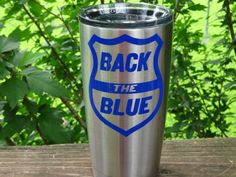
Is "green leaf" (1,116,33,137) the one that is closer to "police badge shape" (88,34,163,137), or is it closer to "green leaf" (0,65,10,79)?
"green leaf" (0,65,10,79)

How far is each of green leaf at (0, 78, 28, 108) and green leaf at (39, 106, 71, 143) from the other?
0.13 meters

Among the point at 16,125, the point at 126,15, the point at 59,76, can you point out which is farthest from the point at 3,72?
the point at 59,76

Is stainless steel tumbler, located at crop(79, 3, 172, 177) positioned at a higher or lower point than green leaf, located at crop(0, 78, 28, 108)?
higher

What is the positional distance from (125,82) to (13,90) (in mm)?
344

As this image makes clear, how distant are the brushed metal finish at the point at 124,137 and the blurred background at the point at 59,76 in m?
0.26

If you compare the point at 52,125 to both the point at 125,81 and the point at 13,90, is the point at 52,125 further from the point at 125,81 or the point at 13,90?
the point at 125,81

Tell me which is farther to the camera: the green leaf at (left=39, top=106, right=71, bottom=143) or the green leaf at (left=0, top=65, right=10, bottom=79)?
the green leaf at (left=39, top=106, right=71, bottom=143)

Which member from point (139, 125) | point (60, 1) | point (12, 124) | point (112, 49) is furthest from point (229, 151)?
point (60, 1)

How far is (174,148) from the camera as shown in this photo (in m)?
0.83

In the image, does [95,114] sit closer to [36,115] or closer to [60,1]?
[36,115]

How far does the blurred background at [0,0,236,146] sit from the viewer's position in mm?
888

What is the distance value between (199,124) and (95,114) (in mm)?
776

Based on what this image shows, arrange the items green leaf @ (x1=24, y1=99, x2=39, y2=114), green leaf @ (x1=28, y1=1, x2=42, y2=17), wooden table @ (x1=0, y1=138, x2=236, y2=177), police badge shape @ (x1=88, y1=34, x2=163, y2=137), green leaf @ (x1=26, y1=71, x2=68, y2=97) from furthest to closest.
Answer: green leaf @ (x1=28, y1=1, x2=42, y2=17), green leaf @ (x1=24, y1=99, x2=39, y2=114), green leaf @ (x1=26, y1=71, x2=68, y2=97), wooden table @ (x1=0, y1=138, x2=236, y2=177), police badge shape @ (x1=88, y1=34, x2=163, y2=137)

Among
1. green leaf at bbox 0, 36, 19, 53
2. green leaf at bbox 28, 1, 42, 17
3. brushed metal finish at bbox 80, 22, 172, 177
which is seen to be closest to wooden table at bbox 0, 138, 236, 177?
brushed metal finish at bbox 80, 22, 172, 177
